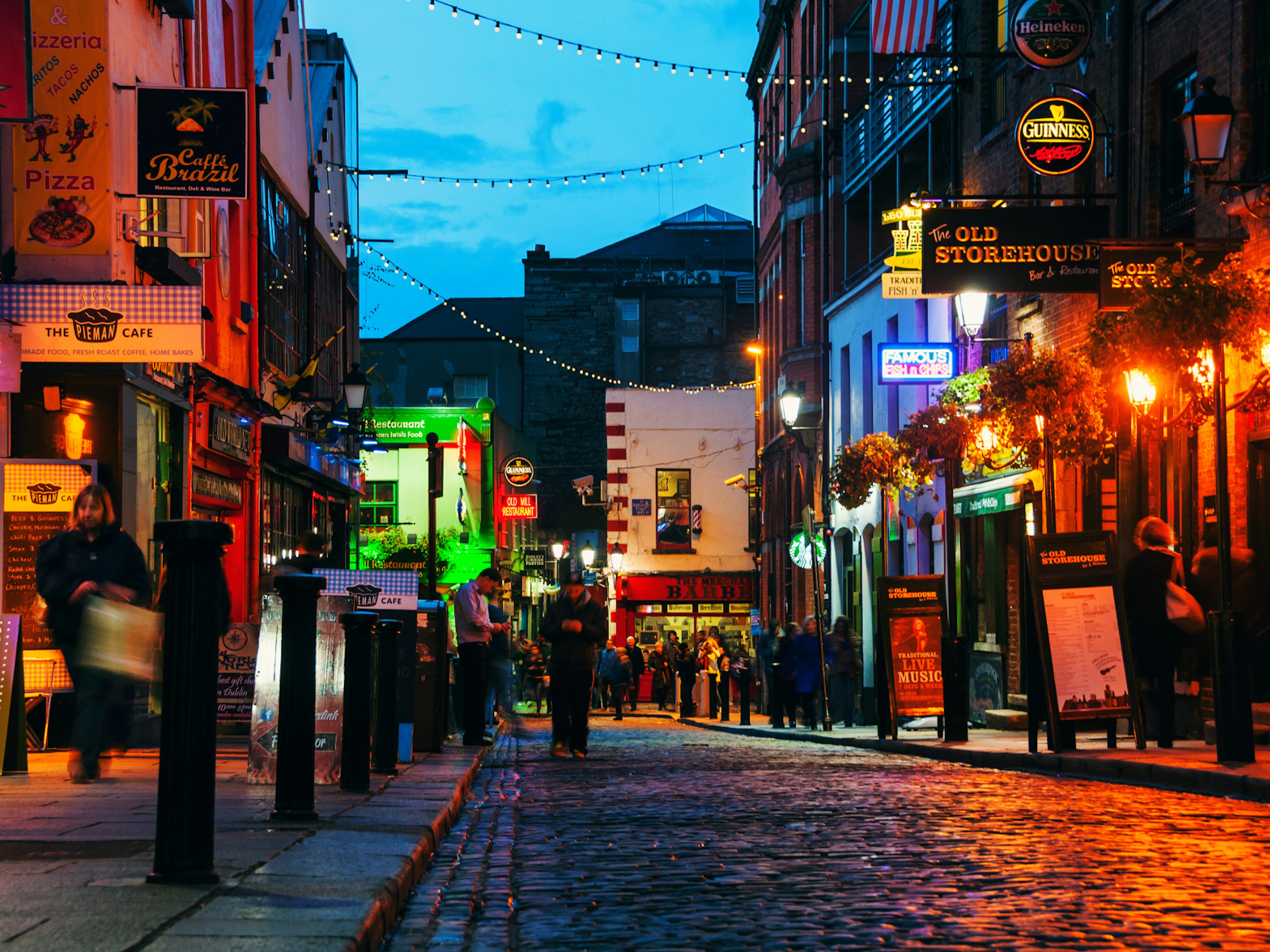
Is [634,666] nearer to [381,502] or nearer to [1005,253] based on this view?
[381,502]

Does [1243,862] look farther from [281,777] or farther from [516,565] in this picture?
[516,565]

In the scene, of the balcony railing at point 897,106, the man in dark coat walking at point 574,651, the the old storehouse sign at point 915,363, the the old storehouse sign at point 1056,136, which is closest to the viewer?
the man in dark coat walking at point 574,651

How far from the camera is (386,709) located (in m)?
10.5

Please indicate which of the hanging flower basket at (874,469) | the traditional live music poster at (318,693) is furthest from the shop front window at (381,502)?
the traditional live music poster at (318,693)

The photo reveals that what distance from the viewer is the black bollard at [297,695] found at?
6887 millimetres

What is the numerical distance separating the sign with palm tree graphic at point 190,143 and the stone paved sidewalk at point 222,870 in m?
6.63

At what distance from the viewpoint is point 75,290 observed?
42.9 feet

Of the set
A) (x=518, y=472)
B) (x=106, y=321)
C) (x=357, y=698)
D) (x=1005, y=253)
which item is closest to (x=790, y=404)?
(x=1005, y=253)

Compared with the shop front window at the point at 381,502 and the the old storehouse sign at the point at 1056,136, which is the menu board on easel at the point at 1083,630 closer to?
the the old storehouse sign at the point at 1056,136

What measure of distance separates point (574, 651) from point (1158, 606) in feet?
15.8

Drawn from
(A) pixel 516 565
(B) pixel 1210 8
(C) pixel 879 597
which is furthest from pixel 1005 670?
(A) pixel 516 565

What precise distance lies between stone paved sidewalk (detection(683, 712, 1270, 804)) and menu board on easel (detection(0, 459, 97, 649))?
780 cm

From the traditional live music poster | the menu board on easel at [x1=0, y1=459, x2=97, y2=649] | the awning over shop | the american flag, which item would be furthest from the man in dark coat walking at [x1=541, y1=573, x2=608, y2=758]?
the american flag

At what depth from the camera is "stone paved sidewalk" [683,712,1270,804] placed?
383 inches
